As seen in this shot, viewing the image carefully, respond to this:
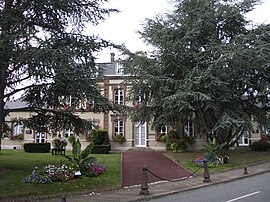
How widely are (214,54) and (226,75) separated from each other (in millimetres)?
1723

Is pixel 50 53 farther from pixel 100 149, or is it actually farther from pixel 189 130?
pixel 189 130

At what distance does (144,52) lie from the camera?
89.0 ft

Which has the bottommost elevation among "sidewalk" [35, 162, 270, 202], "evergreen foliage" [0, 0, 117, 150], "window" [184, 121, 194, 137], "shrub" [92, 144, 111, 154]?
"sidewalk" [35, 162, 270, 202]

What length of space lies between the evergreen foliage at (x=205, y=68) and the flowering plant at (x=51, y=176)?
942 cm

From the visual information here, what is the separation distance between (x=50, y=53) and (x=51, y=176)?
5.32 metres

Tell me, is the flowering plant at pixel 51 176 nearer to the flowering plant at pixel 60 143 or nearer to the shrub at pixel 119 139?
the flowering plant at pixel 60 143

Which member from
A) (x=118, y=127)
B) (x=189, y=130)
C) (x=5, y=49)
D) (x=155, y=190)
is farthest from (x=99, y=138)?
(x=5, y=49)

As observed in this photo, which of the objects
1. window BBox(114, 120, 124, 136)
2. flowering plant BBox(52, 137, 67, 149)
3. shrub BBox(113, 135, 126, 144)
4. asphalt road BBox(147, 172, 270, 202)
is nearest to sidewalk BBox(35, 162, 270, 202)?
asphalt road BBox(147, 172, 270, 202)

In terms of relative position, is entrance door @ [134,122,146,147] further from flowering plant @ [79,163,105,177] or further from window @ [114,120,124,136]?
flowering plant @ [79,163,105,177]

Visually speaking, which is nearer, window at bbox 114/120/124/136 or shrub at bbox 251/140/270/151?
shrub at bbox 251/140/270/151

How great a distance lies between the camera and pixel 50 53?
1134 centimetres

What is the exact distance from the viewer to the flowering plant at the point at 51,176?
13430mm

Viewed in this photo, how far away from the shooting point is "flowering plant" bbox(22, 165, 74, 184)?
13.4m

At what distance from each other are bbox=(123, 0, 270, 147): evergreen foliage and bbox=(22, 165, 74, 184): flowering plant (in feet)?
30.9
